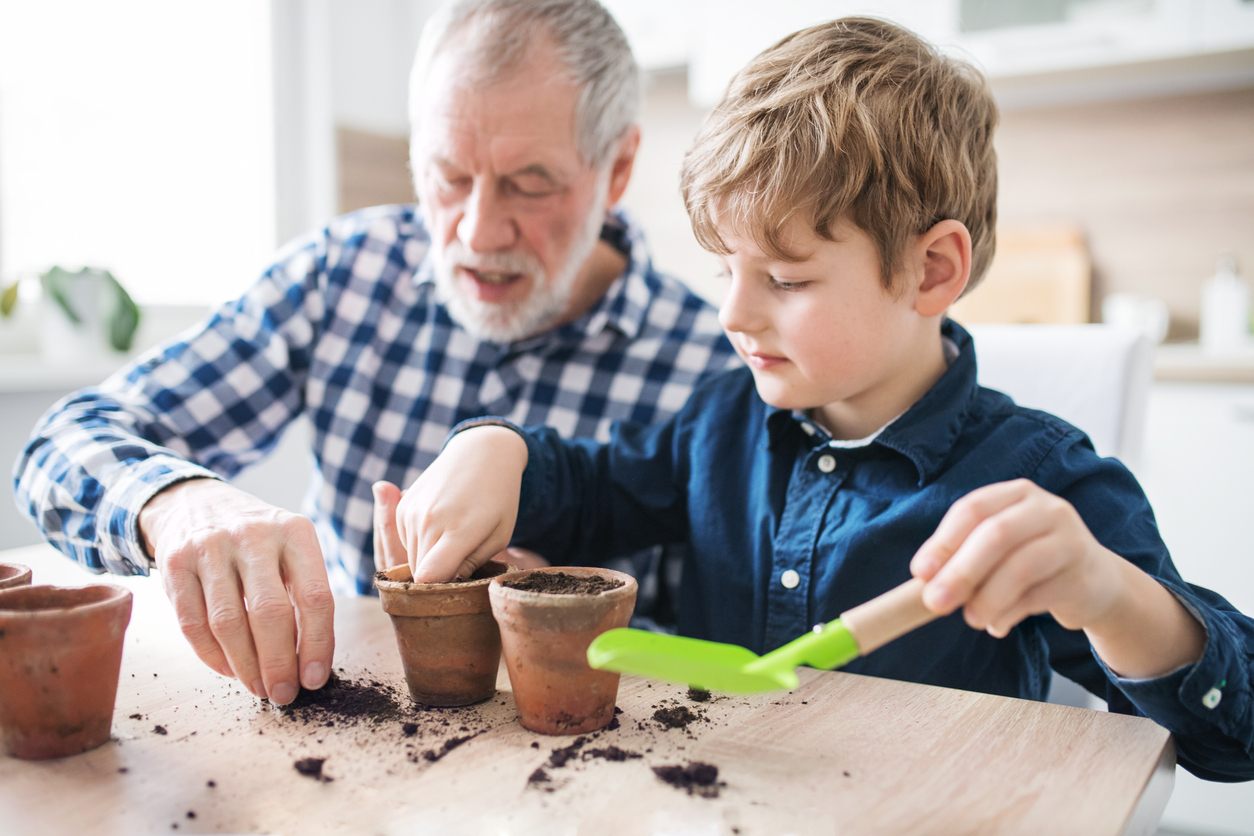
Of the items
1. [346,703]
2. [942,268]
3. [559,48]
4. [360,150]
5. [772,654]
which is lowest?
[346,703]

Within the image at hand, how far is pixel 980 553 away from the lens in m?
0.58

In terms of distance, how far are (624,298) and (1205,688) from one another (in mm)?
891

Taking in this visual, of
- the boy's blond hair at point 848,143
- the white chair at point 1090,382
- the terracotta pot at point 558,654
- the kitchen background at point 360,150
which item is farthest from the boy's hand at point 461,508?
the kitchen background at point 360,150

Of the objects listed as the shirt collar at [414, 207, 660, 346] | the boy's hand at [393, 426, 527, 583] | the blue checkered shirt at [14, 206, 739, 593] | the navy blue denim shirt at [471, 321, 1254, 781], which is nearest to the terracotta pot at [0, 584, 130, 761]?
the boy's hand at [393, 426, 527, 583]

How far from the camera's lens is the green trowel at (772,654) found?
58 centimetres

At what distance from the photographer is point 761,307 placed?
90 centimetres

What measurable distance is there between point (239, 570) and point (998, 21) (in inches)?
103

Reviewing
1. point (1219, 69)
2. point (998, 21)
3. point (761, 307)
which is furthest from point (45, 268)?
point (1219, 69)

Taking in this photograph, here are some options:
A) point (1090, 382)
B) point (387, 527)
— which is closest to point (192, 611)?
point (387, 527)

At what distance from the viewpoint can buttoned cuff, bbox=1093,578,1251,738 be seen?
71 cm

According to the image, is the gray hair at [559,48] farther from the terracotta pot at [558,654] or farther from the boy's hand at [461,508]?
the terracotta pot at [558,654]

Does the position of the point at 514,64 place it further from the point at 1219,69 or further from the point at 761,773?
the point at 1219,69

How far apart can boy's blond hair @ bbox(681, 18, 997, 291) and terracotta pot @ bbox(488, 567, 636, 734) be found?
409 mm

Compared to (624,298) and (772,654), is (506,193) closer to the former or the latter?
(624,298)
